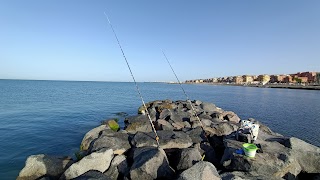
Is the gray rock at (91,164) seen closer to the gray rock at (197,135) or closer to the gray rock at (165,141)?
the gray rock at (165,141)

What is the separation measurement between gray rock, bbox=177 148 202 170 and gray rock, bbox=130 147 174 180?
0.50 m

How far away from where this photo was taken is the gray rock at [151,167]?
20.3ft

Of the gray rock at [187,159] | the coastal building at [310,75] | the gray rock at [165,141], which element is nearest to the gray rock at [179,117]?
the gray rock at [165,141]

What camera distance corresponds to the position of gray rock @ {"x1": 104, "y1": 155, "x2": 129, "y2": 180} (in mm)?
6877

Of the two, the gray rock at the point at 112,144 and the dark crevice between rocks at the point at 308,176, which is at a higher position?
the gray rock at the point at 112,144

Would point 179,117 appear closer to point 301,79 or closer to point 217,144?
point 217,144

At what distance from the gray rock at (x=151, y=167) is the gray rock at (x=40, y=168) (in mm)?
2938

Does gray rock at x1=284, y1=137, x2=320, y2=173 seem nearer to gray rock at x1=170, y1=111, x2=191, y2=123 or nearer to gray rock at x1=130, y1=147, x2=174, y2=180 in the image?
gray rock at x1=130, y1=147, x2=174, y2=180

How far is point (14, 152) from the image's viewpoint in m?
10.7

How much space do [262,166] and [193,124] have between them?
7.12m

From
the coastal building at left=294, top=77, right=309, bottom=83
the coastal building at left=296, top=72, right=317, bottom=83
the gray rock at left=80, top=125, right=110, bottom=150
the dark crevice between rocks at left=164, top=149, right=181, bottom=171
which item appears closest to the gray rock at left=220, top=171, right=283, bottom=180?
the dark crevice between rocks at left=164, top=149, right=181, bottom=171

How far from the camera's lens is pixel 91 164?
22.1 ft

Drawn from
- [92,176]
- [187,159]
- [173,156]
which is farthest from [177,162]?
[92,176]

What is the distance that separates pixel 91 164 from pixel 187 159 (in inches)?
124
